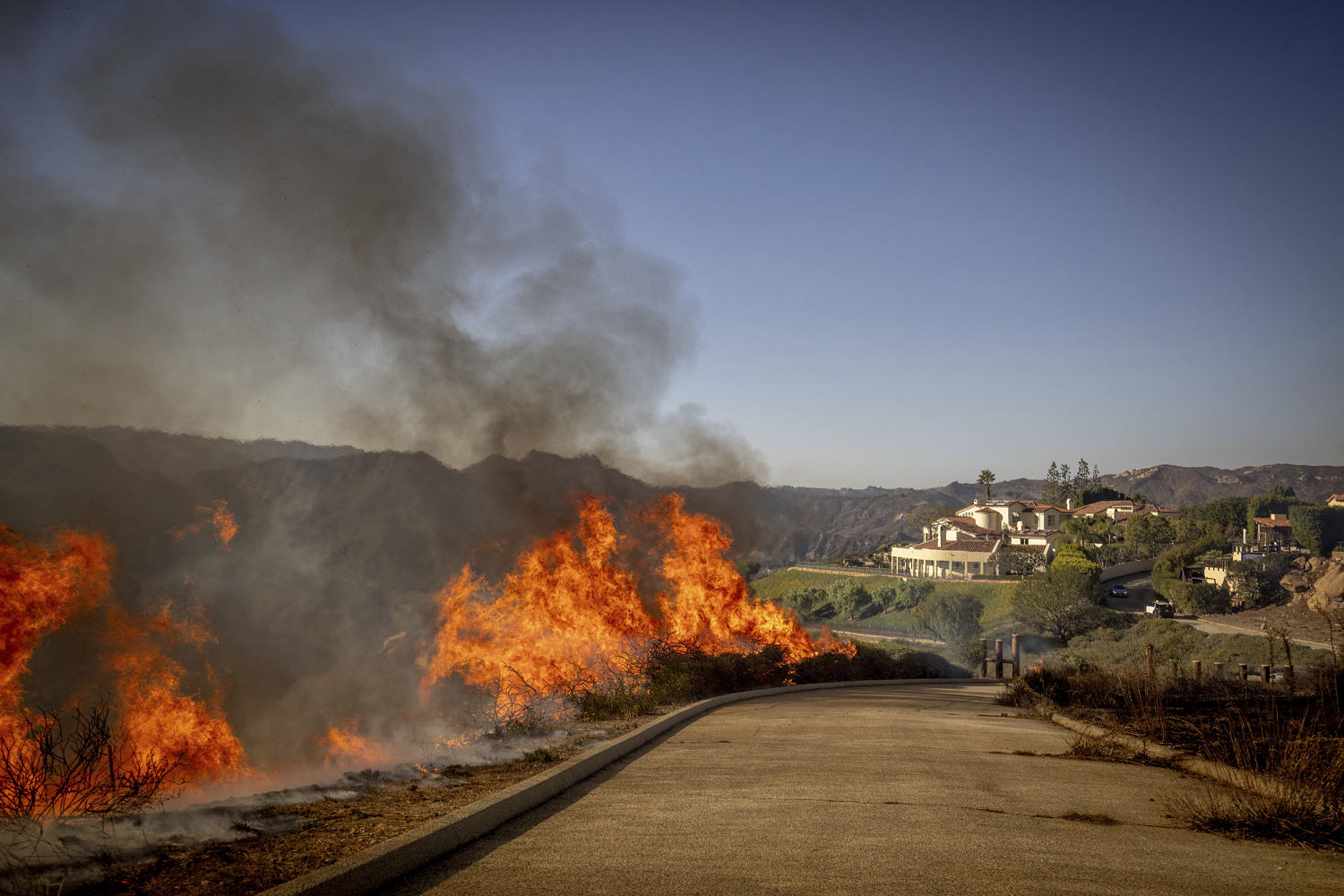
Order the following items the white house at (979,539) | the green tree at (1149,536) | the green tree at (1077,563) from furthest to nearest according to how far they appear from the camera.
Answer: the white house at (979,539), the green tree at (1149,536), the green tree at (1077,563)

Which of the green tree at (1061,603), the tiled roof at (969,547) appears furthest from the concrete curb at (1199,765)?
the tiled roof at (969,547)

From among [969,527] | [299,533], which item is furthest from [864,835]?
[969,527]

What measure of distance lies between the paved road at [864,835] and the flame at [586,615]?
6478mm

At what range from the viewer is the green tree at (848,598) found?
74.2 metres

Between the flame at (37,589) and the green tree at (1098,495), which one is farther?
the green tree at (1098,495)

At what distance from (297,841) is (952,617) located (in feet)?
223

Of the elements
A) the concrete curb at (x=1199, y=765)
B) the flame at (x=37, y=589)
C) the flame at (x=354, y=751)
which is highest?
the flame at (x=37, y=589)

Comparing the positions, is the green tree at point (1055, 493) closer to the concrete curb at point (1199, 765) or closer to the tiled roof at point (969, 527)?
the tiled roof at point (969, 527)

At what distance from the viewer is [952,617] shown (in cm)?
6631

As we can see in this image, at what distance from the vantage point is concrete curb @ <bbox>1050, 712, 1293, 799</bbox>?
231 inches

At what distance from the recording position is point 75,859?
13.3ft

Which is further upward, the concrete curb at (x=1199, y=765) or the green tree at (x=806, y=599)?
the concrete curb at (x=1199, y=765)

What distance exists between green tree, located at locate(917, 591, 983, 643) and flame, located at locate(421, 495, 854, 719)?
48.4 metres

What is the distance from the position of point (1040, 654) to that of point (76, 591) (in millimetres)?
52196
